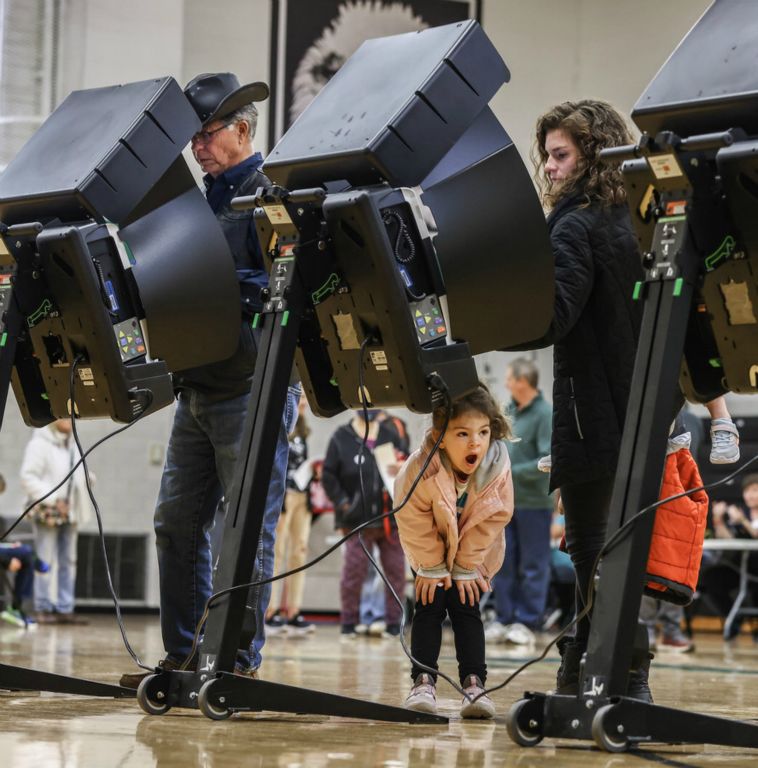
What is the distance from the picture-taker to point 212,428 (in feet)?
13.2

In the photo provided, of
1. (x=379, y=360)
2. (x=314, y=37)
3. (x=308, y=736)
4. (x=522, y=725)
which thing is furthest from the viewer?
(x=314, y=37)

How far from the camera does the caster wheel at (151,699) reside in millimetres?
3182

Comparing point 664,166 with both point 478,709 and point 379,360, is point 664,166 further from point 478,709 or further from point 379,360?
point 478,709

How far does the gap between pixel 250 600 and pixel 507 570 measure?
5.11 meters

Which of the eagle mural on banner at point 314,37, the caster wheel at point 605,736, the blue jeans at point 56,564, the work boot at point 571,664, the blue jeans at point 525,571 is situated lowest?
the blue jeans at point 56,564

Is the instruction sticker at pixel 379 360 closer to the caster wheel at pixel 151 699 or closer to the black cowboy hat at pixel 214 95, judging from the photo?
the caster wheel at pixel 151 699

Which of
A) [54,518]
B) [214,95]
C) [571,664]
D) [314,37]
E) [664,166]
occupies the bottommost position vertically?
[54,518]

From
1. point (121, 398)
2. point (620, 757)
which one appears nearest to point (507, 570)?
point (121, 398)

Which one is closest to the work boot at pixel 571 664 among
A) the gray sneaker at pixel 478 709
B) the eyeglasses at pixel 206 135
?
the gray sneaker at pixel 478 709

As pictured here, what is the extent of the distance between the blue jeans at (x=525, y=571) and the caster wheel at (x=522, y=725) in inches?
224

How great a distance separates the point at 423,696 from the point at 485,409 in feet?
2.69

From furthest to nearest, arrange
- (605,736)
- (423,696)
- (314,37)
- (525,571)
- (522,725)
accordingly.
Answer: (314,37), (525,571), (423,696), (522,725), (605,736)

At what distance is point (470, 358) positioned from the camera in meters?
3.26

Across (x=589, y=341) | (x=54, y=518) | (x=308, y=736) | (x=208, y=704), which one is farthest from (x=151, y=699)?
(x=54, y=518)
